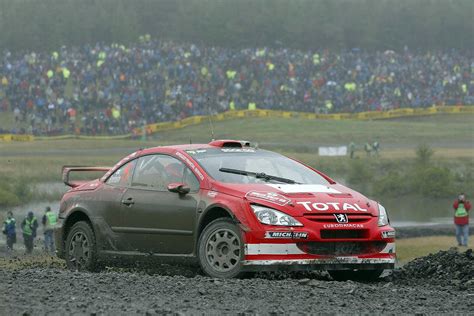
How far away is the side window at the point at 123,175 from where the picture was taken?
1130cm

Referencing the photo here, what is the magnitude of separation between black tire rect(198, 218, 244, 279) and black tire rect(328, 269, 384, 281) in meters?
1.38

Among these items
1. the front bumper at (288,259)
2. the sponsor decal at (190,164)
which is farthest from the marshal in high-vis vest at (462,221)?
the front bumper at (288,259)

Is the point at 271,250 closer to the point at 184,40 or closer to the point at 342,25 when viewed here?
the point at 184,40

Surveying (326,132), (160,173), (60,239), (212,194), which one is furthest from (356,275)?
(326,132)

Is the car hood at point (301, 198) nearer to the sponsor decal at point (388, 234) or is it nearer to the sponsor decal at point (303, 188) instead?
the sponsor decal at point (303, 188)

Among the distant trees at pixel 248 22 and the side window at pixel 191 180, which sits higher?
the distant trees at pixel 248 22

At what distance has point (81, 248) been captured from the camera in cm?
1156

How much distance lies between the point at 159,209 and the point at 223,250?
1001 millimetres

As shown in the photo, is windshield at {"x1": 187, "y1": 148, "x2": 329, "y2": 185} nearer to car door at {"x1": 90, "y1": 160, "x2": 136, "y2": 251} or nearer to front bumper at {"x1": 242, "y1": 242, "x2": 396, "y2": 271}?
car door at {"x1": 90, "y1": 160, "x2": 136, "y2": 251}

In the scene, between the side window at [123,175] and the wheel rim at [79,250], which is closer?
the side window at [123,175]

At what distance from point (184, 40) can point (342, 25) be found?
17.9 metres

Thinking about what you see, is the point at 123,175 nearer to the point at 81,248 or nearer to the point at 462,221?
the point at 81,248

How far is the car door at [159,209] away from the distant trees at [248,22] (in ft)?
243

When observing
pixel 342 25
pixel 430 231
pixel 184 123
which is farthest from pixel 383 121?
pixel 430 231
